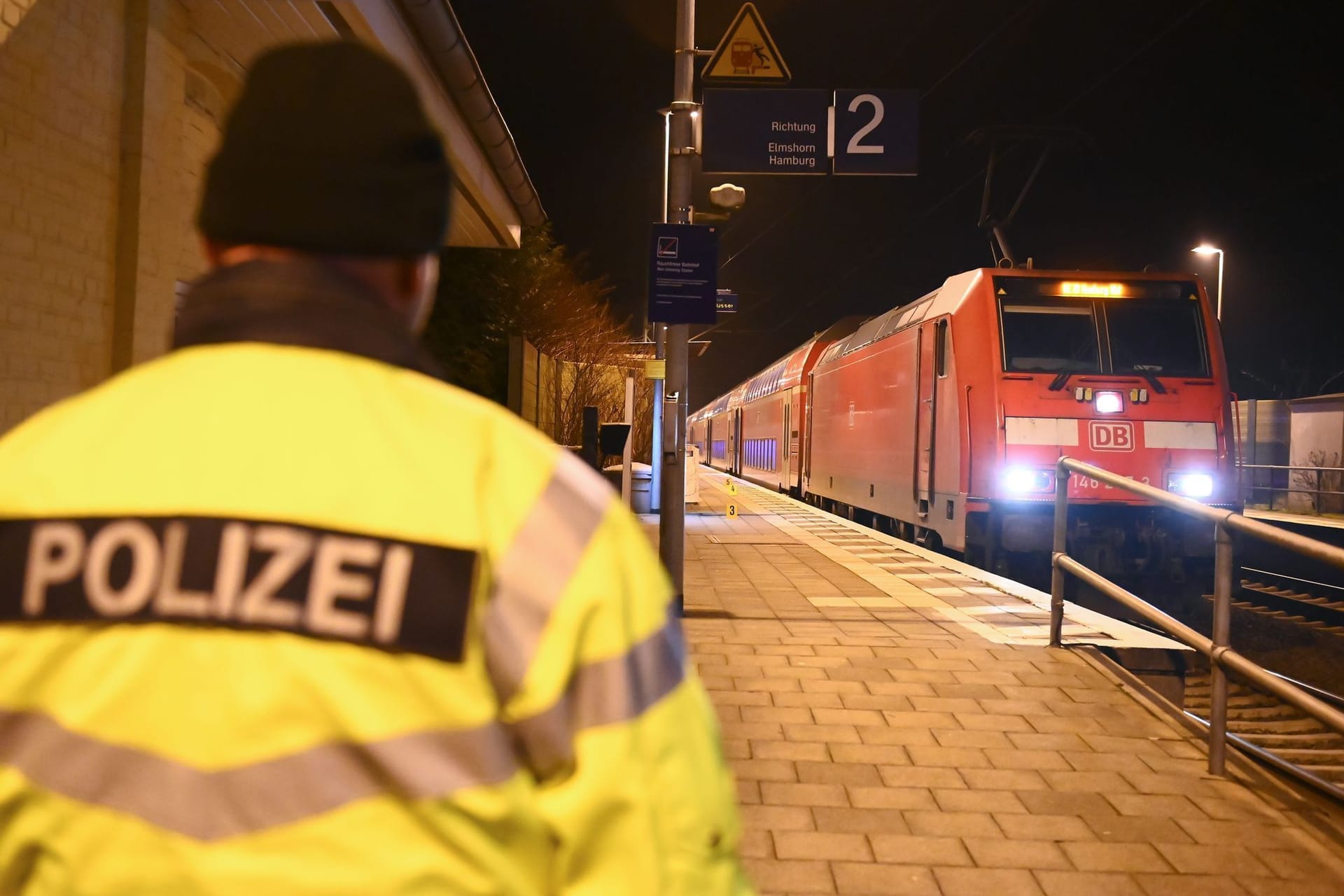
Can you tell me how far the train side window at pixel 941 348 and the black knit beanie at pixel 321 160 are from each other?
10011 mm

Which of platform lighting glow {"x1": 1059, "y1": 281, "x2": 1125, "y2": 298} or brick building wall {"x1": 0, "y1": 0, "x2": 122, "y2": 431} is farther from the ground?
platform lighting glow {"x1": 1059, "y1": 281, "x2": 1125, "y2": 298}

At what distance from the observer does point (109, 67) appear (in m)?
5.18

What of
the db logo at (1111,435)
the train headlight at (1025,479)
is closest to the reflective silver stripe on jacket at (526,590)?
the train headlight at (1025,479)

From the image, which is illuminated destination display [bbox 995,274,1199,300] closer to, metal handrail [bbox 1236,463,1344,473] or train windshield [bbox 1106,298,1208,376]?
train windshield [bbox 1106,298,1208,376]

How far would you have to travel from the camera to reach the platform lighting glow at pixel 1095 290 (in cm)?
1021

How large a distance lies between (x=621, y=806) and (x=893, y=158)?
9.04m

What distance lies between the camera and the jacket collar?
1.04 metres

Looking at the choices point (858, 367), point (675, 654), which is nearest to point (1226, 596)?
point (675, 654)

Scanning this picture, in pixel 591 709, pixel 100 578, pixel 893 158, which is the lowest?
pixel 591 709

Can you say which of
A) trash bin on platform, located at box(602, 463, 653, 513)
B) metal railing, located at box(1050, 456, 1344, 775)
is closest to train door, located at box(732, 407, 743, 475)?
trash bin on platform, located at box(602, 463, 653, 513)

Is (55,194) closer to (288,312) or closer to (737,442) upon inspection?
(288,312)

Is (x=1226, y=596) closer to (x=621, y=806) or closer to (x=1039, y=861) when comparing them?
(x=1039, y=861)

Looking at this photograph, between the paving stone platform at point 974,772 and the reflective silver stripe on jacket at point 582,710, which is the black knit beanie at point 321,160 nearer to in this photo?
the reflective silver stripe on jacket at point 582,710

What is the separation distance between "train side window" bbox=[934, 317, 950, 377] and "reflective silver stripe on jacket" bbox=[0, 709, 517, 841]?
10.2 m
